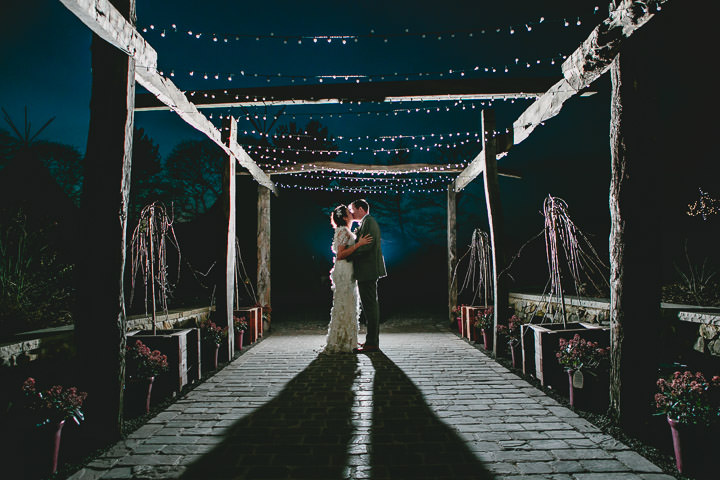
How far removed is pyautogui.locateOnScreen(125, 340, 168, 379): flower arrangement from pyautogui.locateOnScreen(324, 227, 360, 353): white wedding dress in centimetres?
272

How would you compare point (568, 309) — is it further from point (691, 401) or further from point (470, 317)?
point (691, 401)

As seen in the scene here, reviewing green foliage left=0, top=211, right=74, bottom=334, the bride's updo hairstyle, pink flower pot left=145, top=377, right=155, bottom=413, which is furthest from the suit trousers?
green foliage left=0, top=211, right=74, bottom=334

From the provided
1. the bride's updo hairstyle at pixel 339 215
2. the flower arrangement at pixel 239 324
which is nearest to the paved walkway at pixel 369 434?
the flower arrangement at pixel 239 324

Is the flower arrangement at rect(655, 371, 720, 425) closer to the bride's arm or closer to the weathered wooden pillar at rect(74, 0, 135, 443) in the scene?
the weathered wooden pillar at rect(74, 0, 135, 443)

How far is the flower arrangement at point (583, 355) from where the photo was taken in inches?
131

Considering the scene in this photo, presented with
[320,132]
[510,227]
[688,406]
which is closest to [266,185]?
[688,406]

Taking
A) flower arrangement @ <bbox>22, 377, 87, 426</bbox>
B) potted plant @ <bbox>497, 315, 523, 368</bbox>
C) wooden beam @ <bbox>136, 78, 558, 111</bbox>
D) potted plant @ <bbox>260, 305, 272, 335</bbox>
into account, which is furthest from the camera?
potted plant @ <bbox>260, 305, 272, 335</bbox>

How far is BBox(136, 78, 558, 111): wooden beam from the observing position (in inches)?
211

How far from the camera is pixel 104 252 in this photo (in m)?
2.86

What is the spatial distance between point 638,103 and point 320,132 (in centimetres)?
1542

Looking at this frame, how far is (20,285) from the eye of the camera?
16.3 feet

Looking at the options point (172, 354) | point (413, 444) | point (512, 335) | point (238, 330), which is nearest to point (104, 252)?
point (172, 354)

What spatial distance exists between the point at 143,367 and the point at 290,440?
162 centimetres

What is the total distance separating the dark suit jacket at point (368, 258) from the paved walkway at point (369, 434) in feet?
5.25
